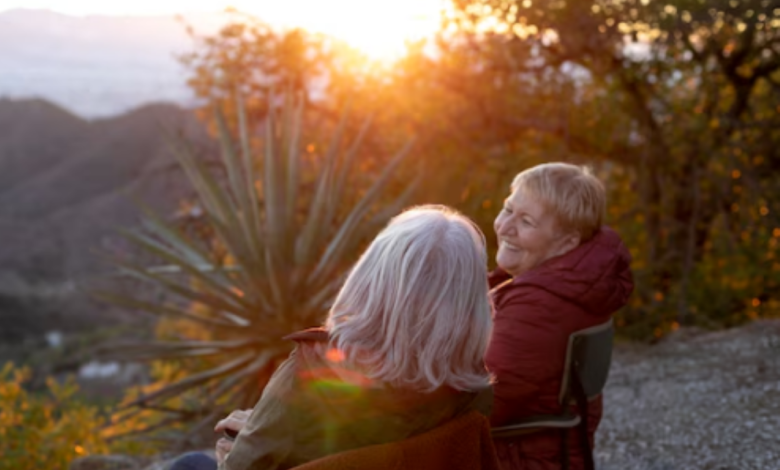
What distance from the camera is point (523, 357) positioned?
8.39ft

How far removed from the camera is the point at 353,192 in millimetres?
6559

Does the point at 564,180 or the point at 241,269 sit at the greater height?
the point at 564,180

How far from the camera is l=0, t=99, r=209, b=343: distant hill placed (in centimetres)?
4469

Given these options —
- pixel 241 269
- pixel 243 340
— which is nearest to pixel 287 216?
pixel 241 269

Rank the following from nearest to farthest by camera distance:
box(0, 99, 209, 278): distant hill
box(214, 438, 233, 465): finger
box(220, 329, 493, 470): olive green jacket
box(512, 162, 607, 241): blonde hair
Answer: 1. box(220, 329, 493, 470): olive green jacket
2. box(214, 438, 233, 465): finger
3. box(512, 162, 607, 241): blonde hair
4. box(0, 99, 209, 278): distant hill

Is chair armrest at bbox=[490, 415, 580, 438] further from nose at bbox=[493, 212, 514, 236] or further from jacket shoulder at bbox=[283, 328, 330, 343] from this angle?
jacket shoulder at bbox=[283, 328, 330, 343]

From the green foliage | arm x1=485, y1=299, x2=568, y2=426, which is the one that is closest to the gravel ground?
arm x1=485, y1=299, x2=568, y2=426

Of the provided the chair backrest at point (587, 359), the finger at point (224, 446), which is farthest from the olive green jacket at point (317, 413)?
the chair backrest at point (587, 359)

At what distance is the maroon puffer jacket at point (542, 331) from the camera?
2.57 metres

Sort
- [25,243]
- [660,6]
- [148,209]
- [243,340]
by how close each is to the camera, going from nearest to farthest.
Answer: [243,340], [148,209], [660,6], [25,243]

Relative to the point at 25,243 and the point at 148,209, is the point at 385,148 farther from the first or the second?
the point at 25,243

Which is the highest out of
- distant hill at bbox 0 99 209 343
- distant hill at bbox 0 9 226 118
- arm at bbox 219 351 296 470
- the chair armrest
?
distant hill at bbox 0 9 226 118

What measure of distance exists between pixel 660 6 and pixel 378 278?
177 inches

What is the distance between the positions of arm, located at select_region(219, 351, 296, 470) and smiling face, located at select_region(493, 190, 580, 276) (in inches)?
46.6
